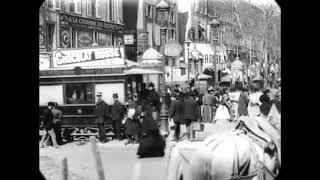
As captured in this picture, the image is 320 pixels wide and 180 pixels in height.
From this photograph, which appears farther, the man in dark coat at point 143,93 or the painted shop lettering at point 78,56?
the painted shop lettering at point 78,56

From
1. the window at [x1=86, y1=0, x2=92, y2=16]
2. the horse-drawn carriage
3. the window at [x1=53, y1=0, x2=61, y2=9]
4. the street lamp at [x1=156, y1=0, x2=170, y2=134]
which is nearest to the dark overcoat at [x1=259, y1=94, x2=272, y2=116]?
the horse-drawn carriage

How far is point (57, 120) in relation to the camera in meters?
7.93

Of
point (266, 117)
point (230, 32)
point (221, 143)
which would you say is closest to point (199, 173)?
point (221, 143)

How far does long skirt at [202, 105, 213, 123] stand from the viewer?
781 cm

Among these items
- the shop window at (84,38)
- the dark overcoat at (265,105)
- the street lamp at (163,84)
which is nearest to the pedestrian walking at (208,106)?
the street lamp at (163,84)

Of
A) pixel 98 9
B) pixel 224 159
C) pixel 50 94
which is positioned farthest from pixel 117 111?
pixel 224 159

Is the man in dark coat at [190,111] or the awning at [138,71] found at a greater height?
the awning at [138,71]

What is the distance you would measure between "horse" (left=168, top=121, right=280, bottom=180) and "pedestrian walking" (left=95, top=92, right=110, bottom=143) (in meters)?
0.64

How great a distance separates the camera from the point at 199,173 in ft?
25.1

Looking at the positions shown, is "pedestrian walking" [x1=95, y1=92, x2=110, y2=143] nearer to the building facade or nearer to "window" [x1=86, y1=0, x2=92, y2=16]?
the building facade

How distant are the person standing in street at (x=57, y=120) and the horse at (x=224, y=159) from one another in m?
1.04

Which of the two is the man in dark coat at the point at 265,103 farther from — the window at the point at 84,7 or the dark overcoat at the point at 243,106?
the window at the point at 84,7

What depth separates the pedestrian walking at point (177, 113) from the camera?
7.79 meters
